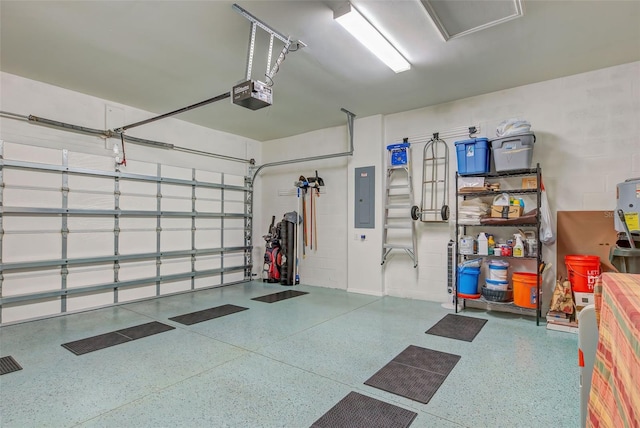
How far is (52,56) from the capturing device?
148 inches

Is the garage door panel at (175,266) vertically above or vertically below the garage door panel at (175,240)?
below

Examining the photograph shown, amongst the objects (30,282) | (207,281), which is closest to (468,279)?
(207,281)

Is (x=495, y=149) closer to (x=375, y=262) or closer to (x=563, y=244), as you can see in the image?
(x=563, y=244)

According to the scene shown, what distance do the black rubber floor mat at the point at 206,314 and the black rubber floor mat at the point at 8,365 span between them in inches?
63.4

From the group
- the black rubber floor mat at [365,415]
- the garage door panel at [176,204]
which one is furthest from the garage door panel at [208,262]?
the black rubber floor mat at [365,415]

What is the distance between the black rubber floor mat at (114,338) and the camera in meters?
3.37

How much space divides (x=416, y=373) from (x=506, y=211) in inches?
106

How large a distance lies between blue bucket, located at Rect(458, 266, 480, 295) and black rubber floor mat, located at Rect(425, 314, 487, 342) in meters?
0.41

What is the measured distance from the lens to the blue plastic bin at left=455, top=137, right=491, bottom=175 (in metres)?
4.45

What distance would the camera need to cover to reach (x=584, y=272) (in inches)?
150

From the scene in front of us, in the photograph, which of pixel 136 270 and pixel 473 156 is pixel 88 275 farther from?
pixel 473 156

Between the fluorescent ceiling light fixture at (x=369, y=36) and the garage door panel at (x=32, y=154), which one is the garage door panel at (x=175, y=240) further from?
the fluorescent ceiling light fixture at (x=369, y=36)

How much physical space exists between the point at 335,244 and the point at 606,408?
563 cm

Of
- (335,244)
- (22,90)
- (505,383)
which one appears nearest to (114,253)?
(22,90)
